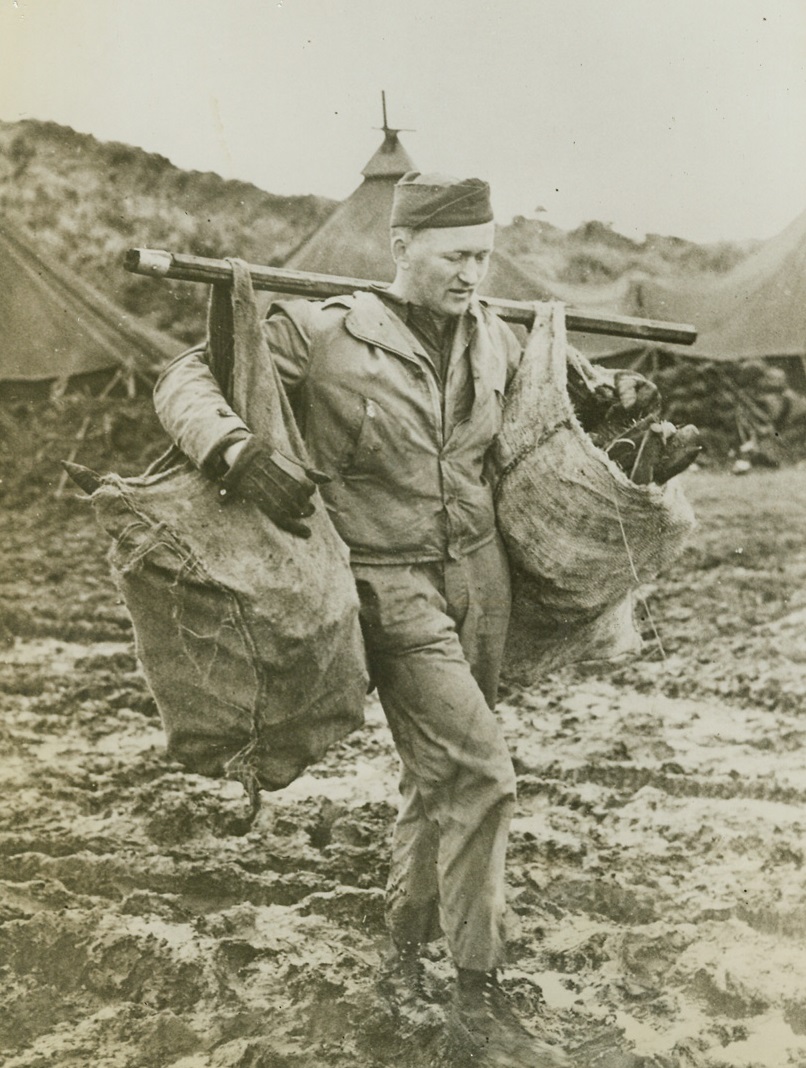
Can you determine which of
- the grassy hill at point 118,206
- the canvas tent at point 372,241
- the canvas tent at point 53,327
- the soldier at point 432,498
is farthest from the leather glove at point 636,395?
the canvas tent at point 53,327

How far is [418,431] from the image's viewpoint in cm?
260

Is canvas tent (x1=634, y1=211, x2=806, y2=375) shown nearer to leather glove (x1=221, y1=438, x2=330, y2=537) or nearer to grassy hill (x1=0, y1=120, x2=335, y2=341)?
grassy hill (x1=0, y1=120, x2=335, y2=341)

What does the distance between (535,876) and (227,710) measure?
4.12 ft

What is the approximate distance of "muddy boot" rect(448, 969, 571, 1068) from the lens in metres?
2.61

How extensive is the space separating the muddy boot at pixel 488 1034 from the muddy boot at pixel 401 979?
0.43 ft

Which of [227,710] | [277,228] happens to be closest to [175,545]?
[227,710]

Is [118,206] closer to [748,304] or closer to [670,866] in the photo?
[748,304]

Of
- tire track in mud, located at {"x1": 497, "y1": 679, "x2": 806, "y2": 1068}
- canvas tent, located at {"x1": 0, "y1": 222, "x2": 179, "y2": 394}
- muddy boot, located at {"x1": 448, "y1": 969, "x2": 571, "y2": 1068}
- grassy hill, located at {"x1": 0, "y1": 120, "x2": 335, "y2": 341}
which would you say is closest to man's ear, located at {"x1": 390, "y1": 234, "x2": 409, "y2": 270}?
grassy hill, located at {"x1": 0, "y1": 120, "x2": 335, "y2": 341}

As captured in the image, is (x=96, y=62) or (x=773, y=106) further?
(x=773, y=106)

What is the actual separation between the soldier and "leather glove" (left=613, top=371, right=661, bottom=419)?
0.30 metres

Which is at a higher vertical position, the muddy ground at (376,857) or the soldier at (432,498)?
the soldier at (432,498)

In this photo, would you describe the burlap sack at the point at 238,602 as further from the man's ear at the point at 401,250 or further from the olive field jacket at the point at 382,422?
the man's ear at the point at 401,250

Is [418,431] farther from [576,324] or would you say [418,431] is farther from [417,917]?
[417,917]

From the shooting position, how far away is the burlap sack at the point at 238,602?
7.77 ft
